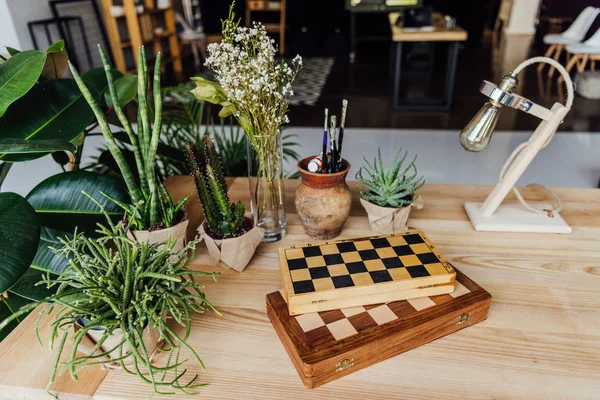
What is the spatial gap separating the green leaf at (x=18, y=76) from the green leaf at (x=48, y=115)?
122 mm

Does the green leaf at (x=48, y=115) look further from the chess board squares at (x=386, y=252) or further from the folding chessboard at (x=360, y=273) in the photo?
the chess board squares at (x=386, y=252)

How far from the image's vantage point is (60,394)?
2.46 feet

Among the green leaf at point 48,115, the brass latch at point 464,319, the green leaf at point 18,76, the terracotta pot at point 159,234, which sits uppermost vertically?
the green leaf at point 18,76

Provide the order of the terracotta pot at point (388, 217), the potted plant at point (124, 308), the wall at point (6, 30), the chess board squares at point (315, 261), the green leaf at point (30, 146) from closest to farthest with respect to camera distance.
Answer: the potted plant at point (124, 308) < the green leaf at point (30, 146) < the chess board squares at point (315, 261) < the terracotta pot at point (388, 217) < the wall at point (6, 30)

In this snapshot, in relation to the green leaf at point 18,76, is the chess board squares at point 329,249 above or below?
below

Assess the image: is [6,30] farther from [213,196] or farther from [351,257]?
[351,257]

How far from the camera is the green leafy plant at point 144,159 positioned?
95 centimetres

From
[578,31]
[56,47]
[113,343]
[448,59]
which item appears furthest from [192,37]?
[113,343]

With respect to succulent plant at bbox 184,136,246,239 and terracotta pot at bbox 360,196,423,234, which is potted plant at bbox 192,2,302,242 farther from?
terracotta pot at bbox 360,196,423,234

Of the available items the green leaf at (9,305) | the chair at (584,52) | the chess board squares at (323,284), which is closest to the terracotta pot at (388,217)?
the chess board squares at (323,284)

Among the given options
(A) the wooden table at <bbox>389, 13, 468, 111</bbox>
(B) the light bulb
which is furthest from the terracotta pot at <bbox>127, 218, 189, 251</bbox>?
(A) the wooden table at <bbox>389, 13, 468, 111</bbox>

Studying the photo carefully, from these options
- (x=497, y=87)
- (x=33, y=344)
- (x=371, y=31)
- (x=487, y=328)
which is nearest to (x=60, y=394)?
(x=33, y=344)

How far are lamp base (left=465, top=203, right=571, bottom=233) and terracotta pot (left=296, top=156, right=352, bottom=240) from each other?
1.33ft

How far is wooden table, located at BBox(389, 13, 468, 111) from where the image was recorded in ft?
14.7
